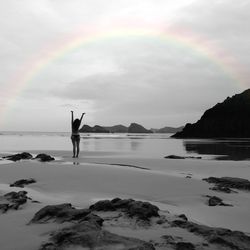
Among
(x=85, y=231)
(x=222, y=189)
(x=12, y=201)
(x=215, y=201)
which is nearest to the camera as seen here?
(x=85, y=231)

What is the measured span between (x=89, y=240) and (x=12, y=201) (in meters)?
3.19

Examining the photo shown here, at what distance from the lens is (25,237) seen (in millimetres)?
5039

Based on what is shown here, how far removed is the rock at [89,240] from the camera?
14.5 feet

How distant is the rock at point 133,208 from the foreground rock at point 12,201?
153cm

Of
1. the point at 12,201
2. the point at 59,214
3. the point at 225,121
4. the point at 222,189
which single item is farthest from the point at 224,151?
the point at 225,121

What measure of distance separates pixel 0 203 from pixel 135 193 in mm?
3414

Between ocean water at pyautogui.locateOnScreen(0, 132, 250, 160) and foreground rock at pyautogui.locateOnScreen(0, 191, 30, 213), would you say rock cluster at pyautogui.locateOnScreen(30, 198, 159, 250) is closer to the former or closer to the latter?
foreground rock at pyautogui.locateOnScreen(0, 191, 30, 213)

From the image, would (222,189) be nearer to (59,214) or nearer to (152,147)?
(59,214)

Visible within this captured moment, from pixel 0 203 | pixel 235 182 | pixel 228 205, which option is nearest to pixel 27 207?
pixel 0 203

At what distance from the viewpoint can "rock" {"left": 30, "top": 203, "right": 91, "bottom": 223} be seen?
18.4 feet

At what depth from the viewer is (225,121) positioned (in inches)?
4237

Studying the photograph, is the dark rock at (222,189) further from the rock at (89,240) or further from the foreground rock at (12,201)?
the rock at (89,240)

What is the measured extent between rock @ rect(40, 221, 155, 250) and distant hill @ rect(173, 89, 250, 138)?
93.5 m

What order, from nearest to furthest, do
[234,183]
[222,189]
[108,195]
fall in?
[108,195], [222,189], [234,183]
